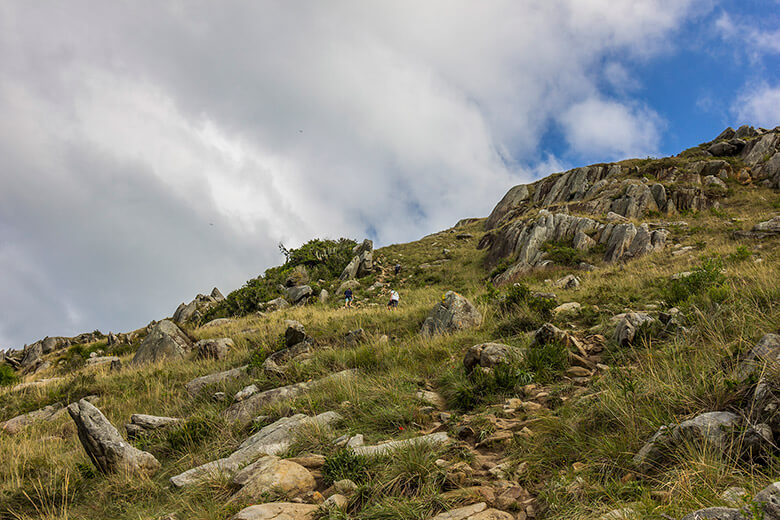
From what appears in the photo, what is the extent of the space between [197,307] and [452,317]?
28.8 meters

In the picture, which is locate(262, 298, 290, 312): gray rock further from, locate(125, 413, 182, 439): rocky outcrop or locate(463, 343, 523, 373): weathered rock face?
locate(463, 343, 523, 373): weathered rock face

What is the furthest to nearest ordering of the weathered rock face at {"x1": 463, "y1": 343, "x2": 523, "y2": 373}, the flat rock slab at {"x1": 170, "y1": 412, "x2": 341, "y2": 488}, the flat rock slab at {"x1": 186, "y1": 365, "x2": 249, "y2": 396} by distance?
the flat rock slab at {"x1": 186, "y1": 365, "x2": 249, "y2": 396}
the weathered rock face at {"x1": 463, "y1": 343, "x2": 523, "y2": 373}
the flat rock slab at {"x1": 170, "y1": 412, "x2": 341, "y2": 488}

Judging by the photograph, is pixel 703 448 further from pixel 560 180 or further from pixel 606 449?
pixel 560 180

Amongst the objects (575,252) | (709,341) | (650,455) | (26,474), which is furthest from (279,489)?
(575,252)

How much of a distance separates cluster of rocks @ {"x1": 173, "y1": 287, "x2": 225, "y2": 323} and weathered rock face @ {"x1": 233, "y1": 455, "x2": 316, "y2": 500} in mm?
27823

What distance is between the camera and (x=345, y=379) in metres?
7.43

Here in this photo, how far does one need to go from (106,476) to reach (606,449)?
270 inches

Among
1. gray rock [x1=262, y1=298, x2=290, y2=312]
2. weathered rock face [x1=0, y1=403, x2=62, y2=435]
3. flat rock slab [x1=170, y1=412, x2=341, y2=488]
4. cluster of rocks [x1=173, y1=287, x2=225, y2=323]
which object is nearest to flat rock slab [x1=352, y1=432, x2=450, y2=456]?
flat rock slab [x1=170, y1=412, x2=341, y2=488]

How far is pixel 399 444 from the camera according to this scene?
13.9 ft

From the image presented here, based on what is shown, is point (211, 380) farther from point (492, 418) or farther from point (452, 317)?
point (492, 418)

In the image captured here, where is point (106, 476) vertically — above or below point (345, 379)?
below

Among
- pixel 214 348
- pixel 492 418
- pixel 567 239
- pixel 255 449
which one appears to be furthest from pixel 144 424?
pixel 567 239

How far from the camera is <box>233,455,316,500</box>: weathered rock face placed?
3.89 meters

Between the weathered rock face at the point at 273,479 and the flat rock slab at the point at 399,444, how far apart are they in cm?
68
